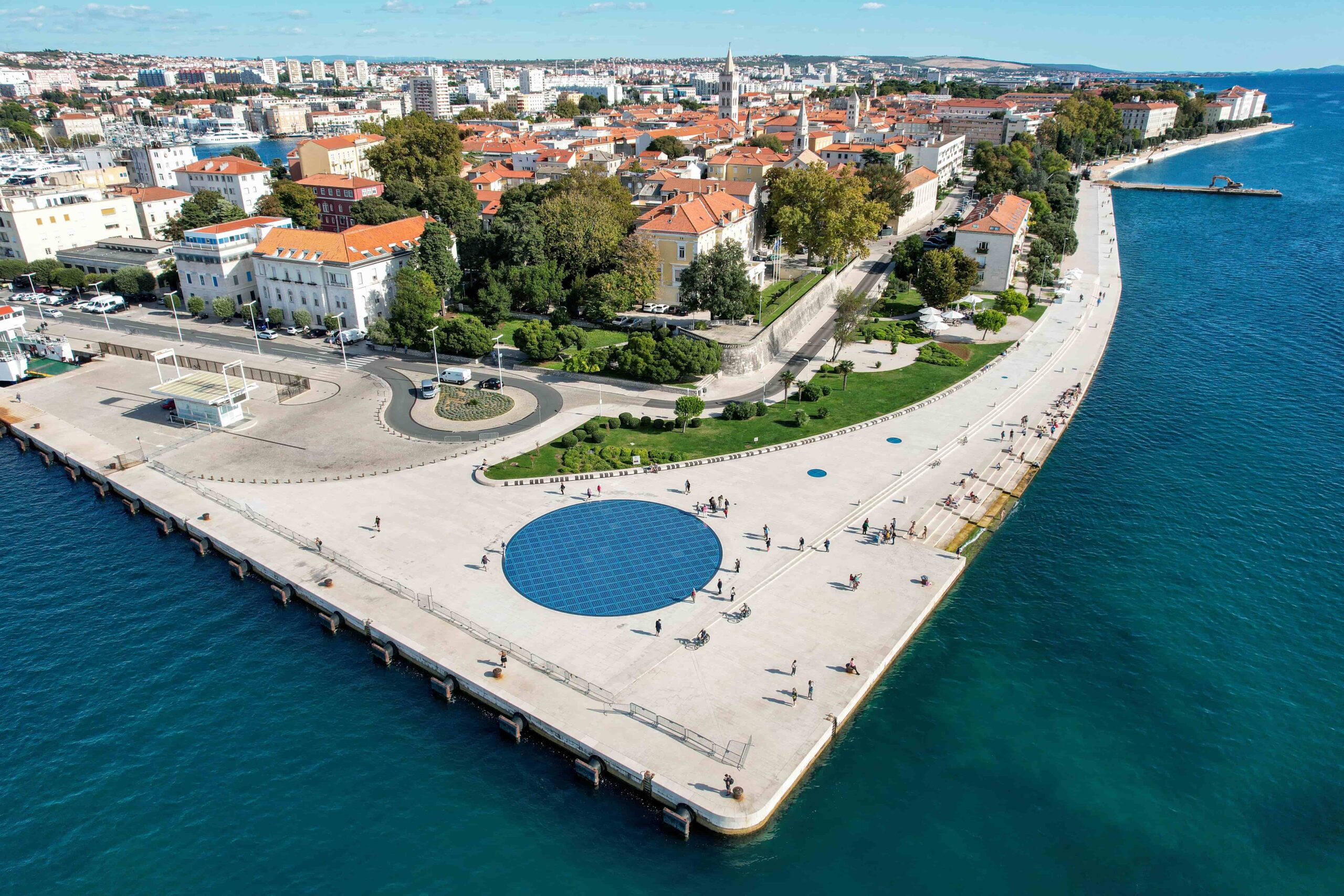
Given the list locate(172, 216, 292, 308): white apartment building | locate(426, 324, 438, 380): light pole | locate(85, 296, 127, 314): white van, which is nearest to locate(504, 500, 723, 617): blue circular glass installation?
locate(426, 324, 438, 380): light pole

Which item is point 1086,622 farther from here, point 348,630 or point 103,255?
point 103,255

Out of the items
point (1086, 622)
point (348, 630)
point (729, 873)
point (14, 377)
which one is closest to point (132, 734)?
point (348, 630)

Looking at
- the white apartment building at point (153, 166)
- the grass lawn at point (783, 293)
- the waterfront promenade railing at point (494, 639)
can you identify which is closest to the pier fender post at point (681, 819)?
the waterfront promenade railing at point (494, 639)

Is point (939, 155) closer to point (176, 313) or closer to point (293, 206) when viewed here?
point (293, 206)

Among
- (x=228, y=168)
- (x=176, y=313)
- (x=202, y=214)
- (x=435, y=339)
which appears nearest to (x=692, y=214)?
(x=435, y=339)

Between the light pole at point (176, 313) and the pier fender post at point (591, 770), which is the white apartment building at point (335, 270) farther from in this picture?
the pier fender post at point (591, 770)

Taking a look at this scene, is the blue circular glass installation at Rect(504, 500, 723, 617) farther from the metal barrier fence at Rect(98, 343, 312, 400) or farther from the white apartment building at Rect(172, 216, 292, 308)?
the white apartment building at Rect(172, 216, 292, 308)
